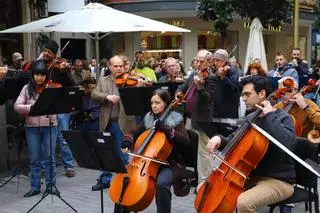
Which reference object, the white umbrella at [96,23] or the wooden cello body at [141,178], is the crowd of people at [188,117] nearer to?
the wooden cello body at [141,178]

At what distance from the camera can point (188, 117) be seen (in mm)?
6887

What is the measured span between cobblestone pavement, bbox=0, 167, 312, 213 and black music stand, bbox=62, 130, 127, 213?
5.00 ft

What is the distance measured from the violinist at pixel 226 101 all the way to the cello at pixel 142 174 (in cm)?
167

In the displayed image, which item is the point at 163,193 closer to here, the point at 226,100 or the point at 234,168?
the point at 234,168

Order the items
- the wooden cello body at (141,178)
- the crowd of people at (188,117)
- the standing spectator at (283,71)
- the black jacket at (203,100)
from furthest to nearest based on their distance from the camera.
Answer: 1. the standing spectator at (283,71)
2. the black jacket at (203,100)
3. the wooden cello body at (141,178)
4. the crowd of people at (188,117)

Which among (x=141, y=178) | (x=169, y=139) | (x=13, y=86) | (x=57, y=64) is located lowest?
(x=141, y=178)

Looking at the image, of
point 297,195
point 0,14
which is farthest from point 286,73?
point 0,14

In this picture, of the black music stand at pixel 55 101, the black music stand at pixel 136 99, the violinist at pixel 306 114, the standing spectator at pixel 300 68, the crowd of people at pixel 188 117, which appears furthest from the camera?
the standing spectator at pixel 300 68

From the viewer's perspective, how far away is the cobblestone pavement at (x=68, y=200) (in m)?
6.04

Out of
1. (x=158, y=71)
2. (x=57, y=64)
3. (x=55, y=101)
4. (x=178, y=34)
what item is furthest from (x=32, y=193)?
(x=178, y=34)

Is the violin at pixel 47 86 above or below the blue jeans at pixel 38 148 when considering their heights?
above

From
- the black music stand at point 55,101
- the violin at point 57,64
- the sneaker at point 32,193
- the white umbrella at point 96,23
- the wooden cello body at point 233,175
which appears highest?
the white umbrella at point 96,23

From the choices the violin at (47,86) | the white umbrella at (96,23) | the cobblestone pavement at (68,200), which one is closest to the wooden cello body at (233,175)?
the cobblestone pavement at (68,200)

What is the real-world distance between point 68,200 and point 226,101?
7.53 ft
